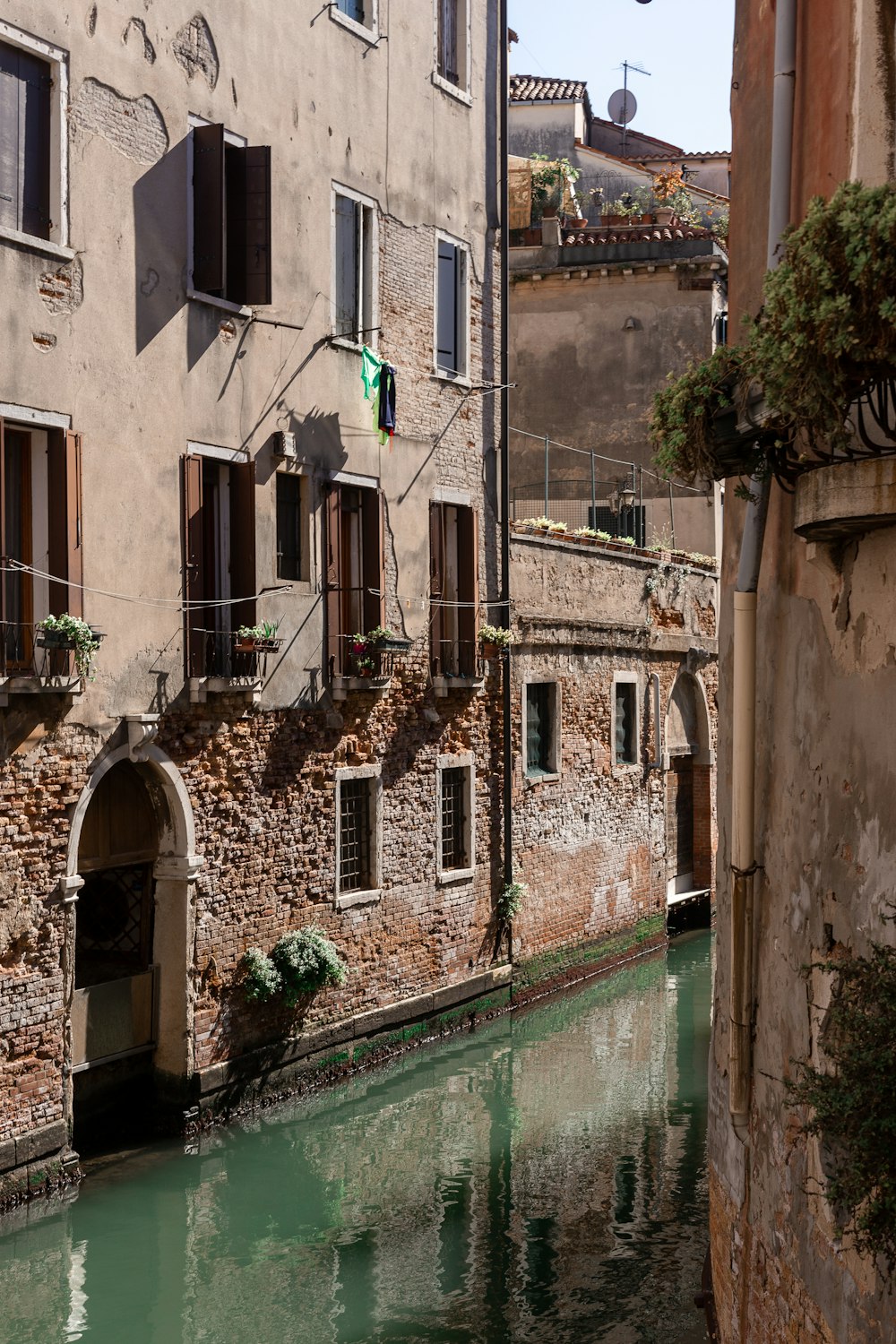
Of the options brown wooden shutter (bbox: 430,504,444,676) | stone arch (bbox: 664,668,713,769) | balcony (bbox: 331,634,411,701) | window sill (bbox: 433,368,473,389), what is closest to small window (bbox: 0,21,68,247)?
balcony (bbox: 331,634,411,701)

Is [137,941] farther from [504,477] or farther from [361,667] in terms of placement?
[504,477]

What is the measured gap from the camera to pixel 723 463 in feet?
21.0

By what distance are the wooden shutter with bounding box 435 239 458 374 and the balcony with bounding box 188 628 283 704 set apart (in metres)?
4.64

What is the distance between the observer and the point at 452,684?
640 inches

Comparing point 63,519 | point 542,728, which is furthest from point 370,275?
point 542,728

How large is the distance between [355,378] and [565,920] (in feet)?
24.2

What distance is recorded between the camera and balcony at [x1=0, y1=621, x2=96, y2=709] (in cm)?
1074

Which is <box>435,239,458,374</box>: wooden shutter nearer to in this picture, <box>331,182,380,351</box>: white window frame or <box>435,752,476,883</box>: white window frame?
<box>331,182,380,351</box>: white window frame

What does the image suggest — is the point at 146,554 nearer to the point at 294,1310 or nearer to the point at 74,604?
the point at 74,604

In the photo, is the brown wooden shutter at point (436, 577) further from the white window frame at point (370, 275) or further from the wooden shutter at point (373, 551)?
the white window frame at point (370, 275)

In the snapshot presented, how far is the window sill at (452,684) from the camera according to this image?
1616 cm

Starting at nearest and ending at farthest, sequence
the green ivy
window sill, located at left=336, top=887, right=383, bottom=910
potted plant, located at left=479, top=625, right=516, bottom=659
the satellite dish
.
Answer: the green ivy, window sill, located at left=336, top=887, right=383, bottom=910, potted plant, located at left=479, top=625, right=516, bottom=659, the satellite dish

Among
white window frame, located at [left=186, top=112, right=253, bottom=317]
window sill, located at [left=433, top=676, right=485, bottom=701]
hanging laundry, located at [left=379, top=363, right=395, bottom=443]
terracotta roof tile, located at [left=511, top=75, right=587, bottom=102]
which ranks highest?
terracotta roof tile, located at [left=511, top=75, right=587, bottom=102]

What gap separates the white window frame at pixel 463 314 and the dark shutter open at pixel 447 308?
0.04 metres
